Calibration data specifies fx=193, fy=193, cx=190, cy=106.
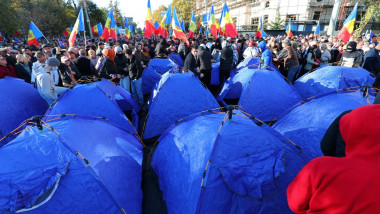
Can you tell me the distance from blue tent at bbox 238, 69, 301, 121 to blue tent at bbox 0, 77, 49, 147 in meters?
5.60

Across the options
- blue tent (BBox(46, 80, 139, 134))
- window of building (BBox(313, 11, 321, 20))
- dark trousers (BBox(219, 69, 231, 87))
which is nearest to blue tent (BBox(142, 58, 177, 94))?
dark trousers (BBox(219, 69, 231, 87))

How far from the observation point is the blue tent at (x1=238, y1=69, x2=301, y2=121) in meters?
5.55

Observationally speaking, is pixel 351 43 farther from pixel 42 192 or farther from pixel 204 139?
pixel 42 192

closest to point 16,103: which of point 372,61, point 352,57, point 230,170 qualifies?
point 230,170

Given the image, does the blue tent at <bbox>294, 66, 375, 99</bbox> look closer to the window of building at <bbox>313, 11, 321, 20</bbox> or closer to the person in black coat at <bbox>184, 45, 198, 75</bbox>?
the person in black coat at <bbox>184, 45, 198, 75</bbox>

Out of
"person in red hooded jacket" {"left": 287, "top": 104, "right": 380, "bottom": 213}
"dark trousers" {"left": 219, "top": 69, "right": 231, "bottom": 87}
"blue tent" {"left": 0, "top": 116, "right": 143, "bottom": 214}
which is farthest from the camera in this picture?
"dark trousers" {"left": 219, "top": 69, "right": 231, "bottom": 87}

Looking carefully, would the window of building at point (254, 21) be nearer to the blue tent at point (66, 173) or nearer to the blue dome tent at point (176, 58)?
the blue dome tent at point (176, 58)

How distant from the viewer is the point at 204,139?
9.97 ft

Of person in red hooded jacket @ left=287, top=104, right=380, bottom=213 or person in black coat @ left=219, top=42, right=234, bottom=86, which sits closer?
person in red hooded jacket @ left=287, top=104, right=380, bottom=213

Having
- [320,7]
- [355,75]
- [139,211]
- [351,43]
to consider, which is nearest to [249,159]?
[139,211]

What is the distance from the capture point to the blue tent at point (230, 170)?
2598 mm

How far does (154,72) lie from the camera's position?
789 centimetres

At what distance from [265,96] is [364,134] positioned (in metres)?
4.43

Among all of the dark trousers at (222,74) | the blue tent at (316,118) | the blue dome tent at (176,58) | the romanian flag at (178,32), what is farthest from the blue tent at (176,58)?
the blue tent at (316,118)
